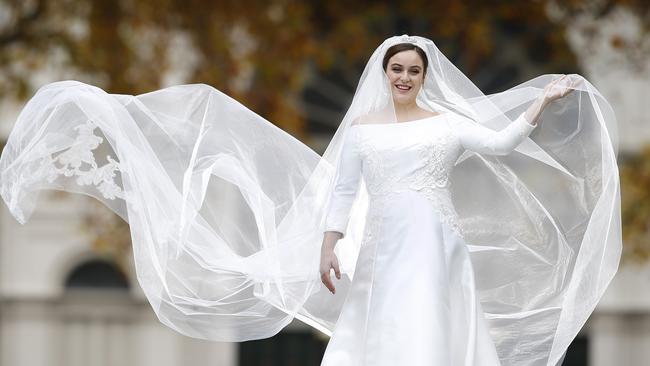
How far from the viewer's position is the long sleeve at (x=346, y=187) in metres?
6.73

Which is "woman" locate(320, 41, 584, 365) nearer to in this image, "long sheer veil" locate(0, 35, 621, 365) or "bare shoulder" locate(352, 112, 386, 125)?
"bare shoulder" locate(352, 112, 386, 125)

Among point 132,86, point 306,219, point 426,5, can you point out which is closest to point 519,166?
point 306,219

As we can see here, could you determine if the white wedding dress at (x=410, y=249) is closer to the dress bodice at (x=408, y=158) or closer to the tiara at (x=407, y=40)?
the dress bodice at (x=408, y=158)

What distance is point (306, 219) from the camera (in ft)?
23.8

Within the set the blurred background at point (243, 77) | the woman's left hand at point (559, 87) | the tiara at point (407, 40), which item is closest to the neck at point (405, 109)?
the tiara at point (407, 40)

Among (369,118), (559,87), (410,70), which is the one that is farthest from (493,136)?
(369,118)

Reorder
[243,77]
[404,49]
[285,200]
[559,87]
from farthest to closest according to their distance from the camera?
[243,77], [285,200], [404,49], [559,87]

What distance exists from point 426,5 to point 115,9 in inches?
→ 142

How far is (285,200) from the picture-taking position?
749 centimetres

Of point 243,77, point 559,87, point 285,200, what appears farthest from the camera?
point 243,77

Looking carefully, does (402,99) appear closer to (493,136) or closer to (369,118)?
(369,118)

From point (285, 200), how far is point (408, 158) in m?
1.01

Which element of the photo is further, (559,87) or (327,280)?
(327,280)

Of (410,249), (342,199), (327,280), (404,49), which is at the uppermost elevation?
(404,49)
